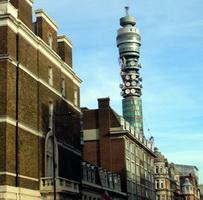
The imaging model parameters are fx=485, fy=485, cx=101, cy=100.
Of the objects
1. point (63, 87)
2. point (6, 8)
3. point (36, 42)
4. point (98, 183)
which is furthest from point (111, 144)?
point (6, 8)

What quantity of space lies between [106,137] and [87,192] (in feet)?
79.0

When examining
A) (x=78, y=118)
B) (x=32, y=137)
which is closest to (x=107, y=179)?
(x=78, y=118)

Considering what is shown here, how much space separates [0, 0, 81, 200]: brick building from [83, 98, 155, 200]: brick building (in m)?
31.1

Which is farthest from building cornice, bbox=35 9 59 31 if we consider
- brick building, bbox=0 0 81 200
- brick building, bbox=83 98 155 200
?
brick building, bbox=83 98 155 200

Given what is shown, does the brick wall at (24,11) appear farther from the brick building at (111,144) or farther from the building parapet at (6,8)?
the brick building at (111,144)

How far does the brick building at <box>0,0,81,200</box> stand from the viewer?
129 feet

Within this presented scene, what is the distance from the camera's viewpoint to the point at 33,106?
44344mm

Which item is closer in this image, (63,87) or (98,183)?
(63,87)

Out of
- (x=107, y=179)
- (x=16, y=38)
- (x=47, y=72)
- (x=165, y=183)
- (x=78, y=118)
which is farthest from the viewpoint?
(x=165, y=183)

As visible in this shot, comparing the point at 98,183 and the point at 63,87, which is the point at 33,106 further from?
the point at 98,183

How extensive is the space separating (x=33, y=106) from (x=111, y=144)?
43.8 m

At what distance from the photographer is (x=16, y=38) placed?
1673 inches

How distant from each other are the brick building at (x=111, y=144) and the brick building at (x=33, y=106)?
31077mm

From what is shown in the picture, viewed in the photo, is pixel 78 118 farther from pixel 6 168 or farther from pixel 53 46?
pixel 6 168
